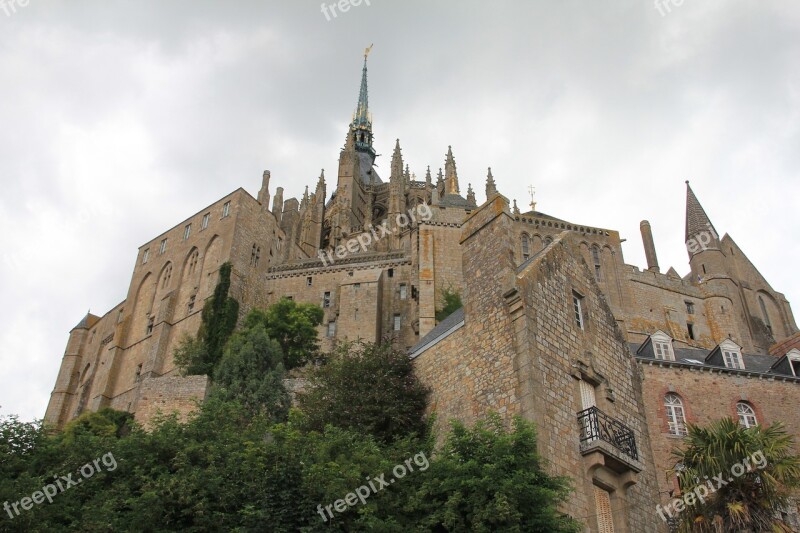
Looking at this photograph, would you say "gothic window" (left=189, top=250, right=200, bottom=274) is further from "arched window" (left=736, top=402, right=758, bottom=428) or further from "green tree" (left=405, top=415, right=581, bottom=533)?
"green tree" (left=405, top=415, right=581, bottom=533)

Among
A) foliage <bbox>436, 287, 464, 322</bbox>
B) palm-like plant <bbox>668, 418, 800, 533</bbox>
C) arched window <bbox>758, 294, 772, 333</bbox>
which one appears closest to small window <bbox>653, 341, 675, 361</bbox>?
palm-like plant <bbox>668, 418, 800, 533</bbox>

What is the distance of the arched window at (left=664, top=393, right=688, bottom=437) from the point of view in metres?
25.6

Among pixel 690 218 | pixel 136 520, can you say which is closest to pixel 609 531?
pixel 136 520

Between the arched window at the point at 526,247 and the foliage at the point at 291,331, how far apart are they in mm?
15316

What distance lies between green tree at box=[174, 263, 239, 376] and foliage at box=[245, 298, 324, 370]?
1711 mm

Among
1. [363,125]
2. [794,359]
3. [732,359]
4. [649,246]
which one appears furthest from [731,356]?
[363,125]

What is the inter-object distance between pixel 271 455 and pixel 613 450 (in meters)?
6.76

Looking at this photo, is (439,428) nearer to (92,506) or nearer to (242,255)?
(92,506)

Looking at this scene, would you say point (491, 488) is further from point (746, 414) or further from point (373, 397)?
point (746, 414)

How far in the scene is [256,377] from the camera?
31.6 meters

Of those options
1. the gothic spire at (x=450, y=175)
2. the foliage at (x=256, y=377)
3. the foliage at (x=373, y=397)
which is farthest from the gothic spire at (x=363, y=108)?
the foliage at (x=373, y=397)

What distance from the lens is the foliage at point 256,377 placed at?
2923cm

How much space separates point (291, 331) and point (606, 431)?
27613 mm

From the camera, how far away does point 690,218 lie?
61.2 metres
